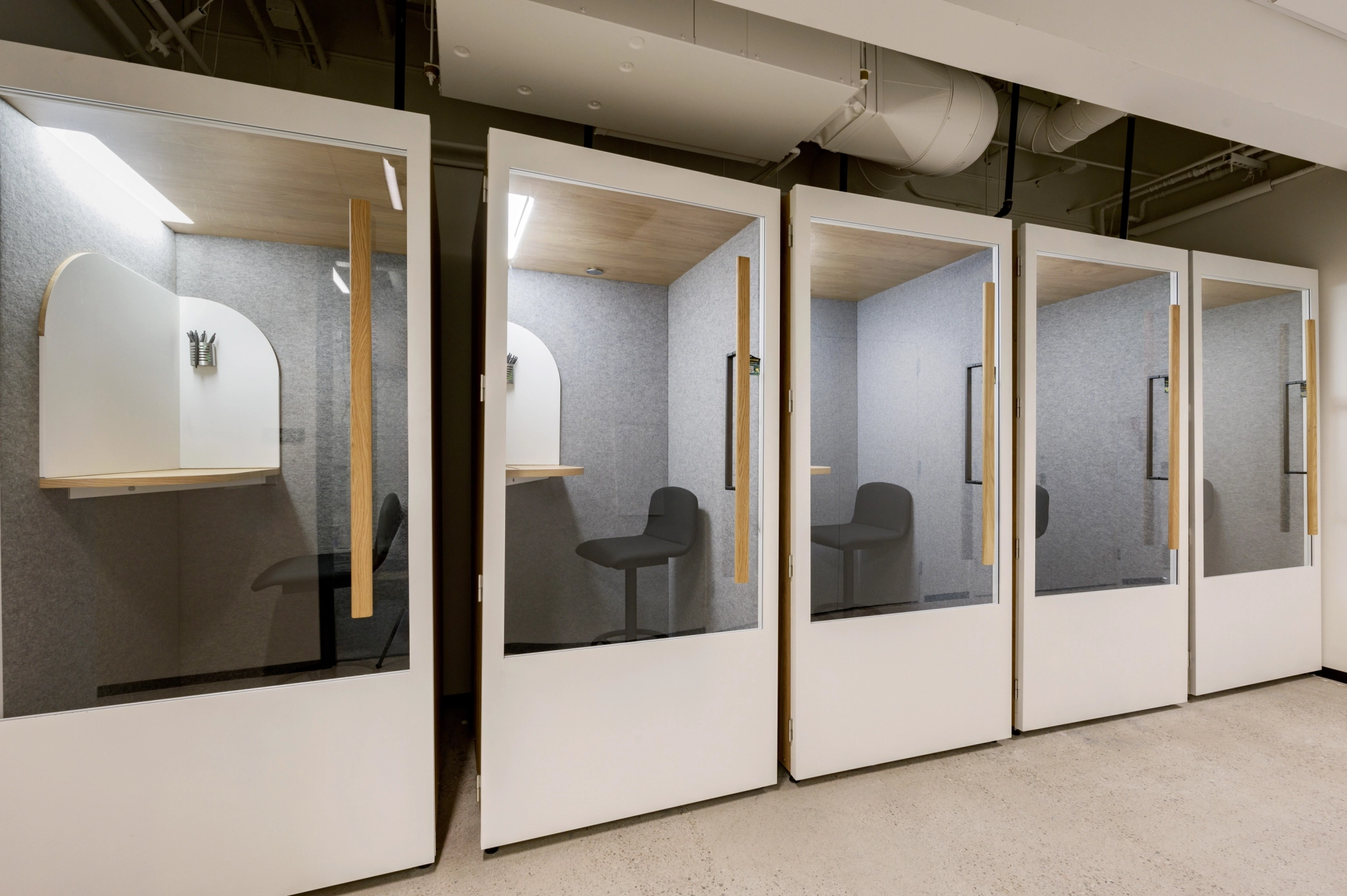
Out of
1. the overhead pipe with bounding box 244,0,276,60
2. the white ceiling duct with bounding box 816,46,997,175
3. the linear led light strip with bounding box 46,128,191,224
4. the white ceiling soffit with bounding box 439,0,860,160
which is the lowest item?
the linear led light strip with bounding box 46,128,191,224

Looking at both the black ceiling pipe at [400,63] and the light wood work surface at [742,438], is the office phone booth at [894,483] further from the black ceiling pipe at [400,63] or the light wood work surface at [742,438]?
the black ceiling pipe at [400,63]

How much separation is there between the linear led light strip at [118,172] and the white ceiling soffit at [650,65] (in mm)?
940

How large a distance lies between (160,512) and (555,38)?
1770 millimetres

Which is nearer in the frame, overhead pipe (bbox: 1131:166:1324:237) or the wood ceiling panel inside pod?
the wood ceiling panel inside pod

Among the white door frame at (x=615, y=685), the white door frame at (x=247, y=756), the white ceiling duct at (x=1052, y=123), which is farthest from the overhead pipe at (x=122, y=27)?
the white ceiling duct at (x=1052, y=123)

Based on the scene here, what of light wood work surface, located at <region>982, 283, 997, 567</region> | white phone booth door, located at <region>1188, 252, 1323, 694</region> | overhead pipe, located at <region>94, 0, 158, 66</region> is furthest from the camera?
white phone booth door, located at <region>1188, 252, 1323, 694</region>

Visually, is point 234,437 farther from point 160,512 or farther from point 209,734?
point 209,734

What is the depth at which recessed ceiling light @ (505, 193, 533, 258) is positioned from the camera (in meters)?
1.74

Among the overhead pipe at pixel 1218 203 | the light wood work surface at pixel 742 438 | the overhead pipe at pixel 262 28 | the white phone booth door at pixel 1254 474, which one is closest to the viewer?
the light wood work surface at pixel 742 438

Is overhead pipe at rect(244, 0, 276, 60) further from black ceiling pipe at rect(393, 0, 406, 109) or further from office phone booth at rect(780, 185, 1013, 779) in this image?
office phone booth at rect(780, 185, 1013, 779)

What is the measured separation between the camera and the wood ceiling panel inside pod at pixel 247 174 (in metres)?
1.43

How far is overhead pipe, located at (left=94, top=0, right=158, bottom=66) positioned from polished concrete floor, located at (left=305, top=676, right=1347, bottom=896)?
285 cm

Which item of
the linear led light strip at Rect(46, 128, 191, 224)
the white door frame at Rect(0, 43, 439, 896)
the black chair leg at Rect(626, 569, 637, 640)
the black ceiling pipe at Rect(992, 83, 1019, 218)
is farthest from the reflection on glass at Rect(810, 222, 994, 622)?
the linear led light strip at Rect(46, 128, 191, 224)

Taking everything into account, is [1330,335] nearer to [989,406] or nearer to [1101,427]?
[1101,427]
